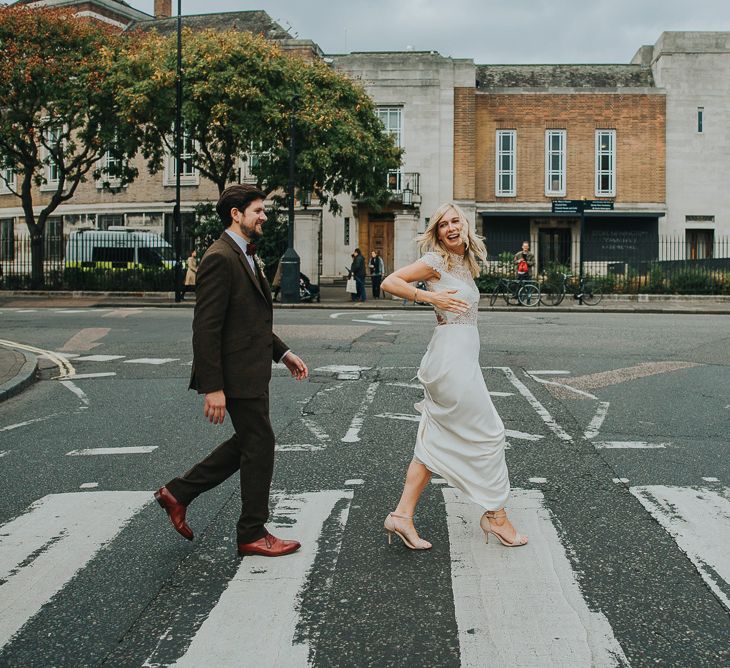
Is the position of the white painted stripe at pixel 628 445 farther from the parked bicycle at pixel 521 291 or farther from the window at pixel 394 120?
the window at pixel 394 120

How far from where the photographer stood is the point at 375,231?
4128cm

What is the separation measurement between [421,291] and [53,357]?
10754 millimetres

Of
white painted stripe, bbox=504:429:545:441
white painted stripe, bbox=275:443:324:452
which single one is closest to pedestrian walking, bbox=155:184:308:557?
white painted stripe, bbox=275:443:324:452

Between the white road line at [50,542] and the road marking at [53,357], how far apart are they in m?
6.71

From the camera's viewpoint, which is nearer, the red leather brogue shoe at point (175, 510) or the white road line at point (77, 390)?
the red leather brogue shoe at point (175, 510)

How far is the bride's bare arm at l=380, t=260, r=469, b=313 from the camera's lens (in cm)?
456

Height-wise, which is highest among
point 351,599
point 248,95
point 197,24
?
point 197,24

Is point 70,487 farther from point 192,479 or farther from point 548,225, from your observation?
point 548,225

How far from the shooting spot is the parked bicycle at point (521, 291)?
90.1ft

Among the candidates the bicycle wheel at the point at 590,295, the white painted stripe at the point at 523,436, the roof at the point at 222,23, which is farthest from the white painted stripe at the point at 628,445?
the roof at the point at 222,23

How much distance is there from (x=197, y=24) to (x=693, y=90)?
82.2 feet

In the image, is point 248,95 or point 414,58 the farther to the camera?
point 414,58

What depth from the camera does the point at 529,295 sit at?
1086 inches

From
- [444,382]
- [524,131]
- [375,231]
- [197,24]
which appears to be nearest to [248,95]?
[375,231]
